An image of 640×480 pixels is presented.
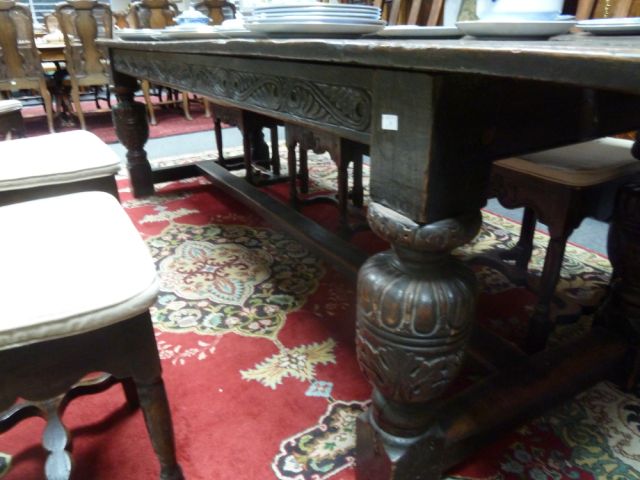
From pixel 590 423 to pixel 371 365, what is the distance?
632 mm

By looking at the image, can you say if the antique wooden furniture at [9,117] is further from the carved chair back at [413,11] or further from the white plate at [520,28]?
the white plate at [520,28]

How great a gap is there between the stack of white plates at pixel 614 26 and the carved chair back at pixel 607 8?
4.13 feet

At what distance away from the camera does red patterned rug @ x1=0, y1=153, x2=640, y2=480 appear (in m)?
0.91

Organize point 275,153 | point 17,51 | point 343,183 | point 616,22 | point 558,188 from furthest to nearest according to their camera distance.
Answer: point 17,51
point 275,153
point 343,183
point 558,188
point 616,22

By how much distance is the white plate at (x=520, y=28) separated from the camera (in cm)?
60

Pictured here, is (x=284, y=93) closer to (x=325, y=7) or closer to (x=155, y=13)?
(x=325, y=7)

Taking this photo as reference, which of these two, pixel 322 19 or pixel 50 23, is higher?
pixel 322 19

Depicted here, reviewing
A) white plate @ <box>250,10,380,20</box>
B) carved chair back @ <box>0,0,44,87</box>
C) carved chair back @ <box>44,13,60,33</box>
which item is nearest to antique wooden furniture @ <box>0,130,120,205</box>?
white plate @ <box>250,10,380,20</box>

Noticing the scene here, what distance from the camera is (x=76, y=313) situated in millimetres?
560

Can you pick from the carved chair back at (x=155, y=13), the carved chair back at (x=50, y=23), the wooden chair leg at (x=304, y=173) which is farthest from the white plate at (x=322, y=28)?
the carved chair back at (x=50, y=23)

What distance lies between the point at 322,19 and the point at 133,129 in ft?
6.12

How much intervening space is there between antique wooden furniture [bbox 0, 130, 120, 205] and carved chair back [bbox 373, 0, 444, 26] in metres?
1.68

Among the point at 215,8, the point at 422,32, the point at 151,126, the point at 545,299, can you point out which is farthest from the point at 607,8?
the point at 151,126

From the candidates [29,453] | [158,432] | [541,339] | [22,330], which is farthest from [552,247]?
[29,453]
